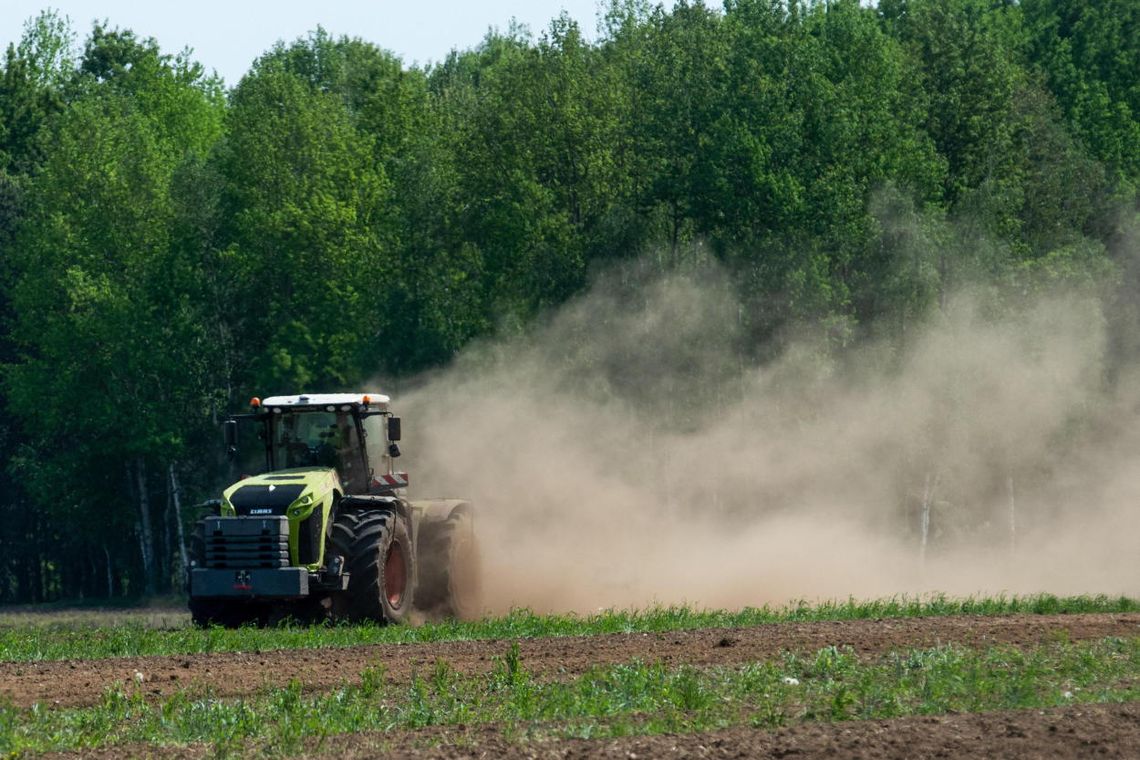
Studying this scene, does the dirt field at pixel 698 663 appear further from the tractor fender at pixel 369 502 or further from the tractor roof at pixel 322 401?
the tractor roof at pixel 322 401

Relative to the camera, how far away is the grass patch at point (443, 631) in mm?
20016

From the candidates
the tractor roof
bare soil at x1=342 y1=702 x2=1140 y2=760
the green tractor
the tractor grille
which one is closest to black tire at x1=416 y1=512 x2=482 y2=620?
the green tractor

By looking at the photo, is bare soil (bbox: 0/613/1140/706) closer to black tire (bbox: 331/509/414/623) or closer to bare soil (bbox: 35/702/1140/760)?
bare soil (bbox: 35/702/1140/760)

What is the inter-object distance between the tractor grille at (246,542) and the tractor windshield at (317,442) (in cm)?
209

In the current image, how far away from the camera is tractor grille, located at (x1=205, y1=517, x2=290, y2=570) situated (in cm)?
2259

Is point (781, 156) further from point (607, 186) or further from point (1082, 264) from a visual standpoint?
Result: point (1082, 264)

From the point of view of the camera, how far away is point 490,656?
59.9 ft

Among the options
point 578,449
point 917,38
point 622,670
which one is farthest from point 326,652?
point 917,38

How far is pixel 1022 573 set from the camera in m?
42.7

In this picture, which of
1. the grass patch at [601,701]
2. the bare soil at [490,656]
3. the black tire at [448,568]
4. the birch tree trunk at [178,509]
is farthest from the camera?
the birch tree trunk at [178,509]

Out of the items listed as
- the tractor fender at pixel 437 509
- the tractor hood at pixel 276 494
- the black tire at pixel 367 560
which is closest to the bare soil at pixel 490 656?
the black tire at pixel 367 560

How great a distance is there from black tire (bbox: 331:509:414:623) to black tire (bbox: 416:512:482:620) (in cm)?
142

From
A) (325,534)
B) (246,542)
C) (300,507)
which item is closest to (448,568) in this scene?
(325,534)

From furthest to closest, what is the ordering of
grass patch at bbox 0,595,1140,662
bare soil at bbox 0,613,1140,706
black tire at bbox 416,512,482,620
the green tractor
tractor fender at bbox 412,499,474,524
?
1. tractor fender at bbox 412,499,474,524
2. black tire at bbox 416,512,482,620
3. the green tractor
4. grass patch at bbox 0,595,1140,662
5. bare soil at bbox 0,613,1140,706
